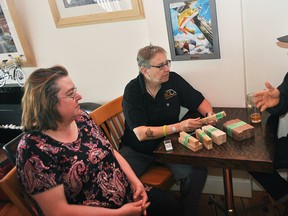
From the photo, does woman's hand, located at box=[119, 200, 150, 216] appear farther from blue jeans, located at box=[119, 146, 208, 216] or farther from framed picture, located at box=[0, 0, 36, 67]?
framed picture, located at box=[0, 0, 36, 67]

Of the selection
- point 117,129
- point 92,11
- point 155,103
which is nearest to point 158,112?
point 155,103

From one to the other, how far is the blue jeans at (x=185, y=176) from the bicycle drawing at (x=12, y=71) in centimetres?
130

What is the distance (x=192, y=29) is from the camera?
1641mm

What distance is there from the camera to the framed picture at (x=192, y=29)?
1.58 m

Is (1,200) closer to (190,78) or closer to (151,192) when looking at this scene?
(151,192)

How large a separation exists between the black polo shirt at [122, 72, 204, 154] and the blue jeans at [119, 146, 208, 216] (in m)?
0.05

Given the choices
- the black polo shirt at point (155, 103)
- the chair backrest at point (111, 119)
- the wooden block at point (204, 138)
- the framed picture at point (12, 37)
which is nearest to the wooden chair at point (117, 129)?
the chair backrest at point (111, 119)

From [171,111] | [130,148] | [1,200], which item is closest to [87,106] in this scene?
[130,148]

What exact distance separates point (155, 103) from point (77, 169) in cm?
68

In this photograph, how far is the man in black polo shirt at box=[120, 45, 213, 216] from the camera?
59.9 inches

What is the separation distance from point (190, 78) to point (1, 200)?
6.26ft

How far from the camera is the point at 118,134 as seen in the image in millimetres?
1885

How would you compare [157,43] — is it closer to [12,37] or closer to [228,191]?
[228,191]

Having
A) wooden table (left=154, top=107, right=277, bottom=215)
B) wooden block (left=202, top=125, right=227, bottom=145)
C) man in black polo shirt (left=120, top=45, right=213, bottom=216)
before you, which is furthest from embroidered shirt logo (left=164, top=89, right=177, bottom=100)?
wooden block (left=202, top=125, right=227, bottom=145)
